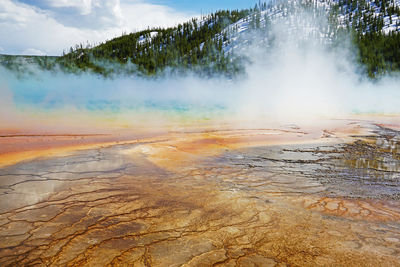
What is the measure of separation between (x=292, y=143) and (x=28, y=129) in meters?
8.20

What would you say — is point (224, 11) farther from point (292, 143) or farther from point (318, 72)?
point (292, 143)

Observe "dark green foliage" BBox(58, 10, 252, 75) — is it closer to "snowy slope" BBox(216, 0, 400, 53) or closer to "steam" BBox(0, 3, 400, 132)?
"steam" BBox(0, 3, 400, 132)

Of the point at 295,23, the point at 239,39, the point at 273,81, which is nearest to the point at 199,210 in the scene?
the point at 273,81

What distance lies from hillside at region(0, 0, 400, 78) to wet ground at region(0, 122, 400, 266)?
44027 millimetres

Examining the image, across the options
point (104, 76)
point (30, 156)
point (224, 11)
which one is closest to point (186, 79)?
point (104, 76)

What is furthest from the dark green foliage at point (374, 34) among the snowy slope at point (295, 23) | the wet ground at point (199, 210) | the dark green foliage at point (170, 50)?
the wet ground at point (199, 210)

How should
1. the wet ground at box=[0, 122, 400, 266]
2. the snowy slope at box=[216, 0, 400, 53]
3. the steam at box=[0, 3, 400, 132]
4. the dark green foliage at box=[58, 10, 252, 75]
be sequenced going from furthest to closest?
the snowy slope at box=[216, 0, 400, 53]
the dark green foliage at box=[58, 10, 252, 75]
the steam at box=[0, 3, 400, 132]
the wet ground at box=[0, 122, 400, 266]

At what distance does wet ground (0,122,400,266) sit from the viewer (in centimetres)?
266

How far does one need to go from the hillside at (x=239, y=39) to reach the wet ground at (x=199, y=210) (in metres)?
44.0

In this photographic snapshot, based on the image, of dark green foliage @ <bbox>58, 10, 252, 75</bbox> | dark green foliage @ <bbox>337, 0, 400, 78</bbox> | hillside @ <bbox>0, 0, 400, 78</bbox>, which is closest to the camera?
dark green foliage @ <bbox>337, 0, 400, 78</bbox>

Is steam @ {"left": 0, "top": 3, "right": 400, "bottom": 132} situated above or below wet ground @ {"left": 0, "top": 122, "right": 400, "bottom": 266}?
above

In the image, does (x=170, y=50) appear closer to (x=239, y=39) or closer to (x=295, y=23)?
(x=239, y=39)

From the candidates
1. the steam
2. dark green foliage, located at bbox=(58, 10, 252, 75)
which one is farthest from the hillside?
the steam

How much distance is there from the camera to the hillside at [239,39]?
50.3 metres
